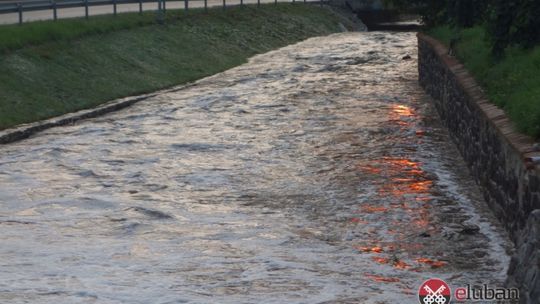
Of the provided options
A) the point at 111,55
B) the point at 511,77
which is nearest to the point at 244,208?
the point at 511,77

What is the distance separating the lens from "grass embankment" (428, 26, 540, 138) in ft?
45.5

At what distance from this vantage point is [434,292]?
460 inches

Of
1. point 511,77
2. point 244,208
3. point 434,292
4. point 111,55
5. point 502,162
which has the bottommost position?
point 244,208

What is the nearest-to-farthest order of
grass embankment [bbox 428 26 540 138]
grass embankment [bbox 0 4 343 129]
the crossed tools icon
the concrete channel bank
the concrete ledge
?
the concrete channel bank, the crossed tools icon, grass embankment [bbox 428 26 540 138], the concrete ledge, grass embankment [bbox 0 4 343 129]

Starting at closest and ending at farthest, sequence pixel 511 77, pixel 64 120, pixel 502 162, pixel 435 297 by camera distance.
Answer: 1. pixel 435 297
2. pixel 502 162
3. pixel 511 77
4. pixel 64 120

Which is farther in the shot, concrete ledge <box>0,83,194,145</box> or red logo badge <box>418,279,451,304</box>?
concrete ledge <box>0,83,194,145</box>

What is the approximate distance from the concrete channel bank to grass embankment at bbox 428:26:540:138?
154mm

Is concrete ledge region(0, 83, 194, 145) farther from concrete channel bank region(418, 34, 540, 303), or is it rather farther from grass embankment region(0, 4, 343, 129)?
concrete channel bank region(418, 34, 540, 303)

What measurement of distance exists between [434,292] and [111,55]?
21.9 m

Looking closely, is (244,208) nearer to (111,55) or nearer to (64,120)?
(64,120)

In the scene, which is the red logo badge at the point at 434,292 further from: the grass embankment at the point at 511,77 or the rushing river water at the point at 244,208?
the grass embankment at the point at 511,77

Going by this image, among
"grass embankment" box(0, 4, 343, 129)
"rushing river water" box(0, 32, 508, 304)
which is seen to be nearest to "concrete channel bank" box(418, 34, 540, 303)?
"rushing river water" box(0, 32, 508, 304)

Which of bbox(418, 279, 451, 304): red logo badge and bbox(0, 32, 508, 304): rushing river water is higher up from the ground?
bbox(418, 279, 451, 304): red logo badge

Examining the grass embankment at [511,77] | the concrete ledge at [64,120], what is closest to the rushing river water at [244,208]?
the concrete ledge at [64,120]
